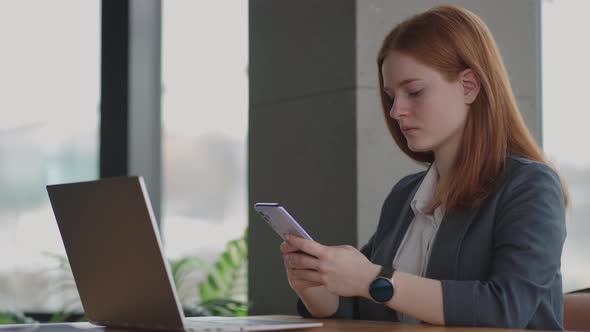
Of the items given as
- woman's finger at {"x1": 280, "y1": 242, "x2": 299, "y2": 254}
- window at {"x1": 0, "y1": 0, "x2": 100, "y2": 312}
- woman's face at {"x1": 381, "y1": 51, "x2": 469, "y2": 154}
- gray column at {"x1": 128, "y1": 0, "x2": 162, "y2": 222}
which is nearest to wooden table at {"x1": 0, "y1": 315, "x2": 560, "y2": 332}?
woman's finger at {"x1": 280, "y1": 242, "x2": 299, "y2": 254}

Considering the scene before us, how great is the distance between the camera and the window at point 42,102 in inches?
223

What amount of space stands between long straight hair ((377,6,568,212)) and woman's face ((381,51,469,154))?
0.02 meters

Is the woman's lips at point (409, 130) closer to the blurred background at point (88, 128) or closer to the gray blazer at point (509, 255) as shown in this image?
the gray blazer at point (509, 255)

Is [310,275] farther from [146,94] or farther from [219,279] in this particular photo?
[146,94]

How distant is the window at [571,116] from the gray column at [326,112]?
0.06 metres

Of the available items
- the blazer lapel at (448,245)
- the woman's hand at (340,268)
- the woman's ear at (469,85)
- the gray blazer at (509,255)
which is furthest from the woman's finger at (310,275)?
the woman's ear at (469,85)

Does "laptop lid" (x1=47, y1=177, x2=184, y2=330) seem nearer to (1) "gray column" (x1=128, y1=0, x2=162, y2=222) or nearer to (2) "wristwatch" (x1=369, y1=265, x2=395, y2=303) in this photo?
(2) "wristwatch" (x1=369, y1=265, x2=395, y2=303)

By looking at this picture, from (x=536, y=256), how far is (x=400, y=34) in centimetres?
65

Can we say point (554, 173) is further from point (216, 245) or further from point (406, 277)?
point (216, 245)

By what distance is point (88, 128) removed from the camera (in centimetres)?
575

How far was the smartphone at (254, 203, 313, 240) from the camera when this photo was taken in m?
2.04

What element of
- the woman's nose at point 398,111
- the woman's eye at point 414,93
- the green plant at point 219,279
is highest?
the woman's eye at point 414,93

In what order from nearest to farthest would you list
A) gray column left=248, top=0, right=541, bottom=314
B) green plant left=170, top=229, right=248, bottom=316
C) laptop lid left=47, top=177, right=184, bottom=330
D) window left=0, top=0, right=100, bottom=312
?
laptop lid left=47, top=177, right=184, bottom=330, gray column left=248, top=0, right=541, bottom=314, green plant left=170, top=229, right=248, bottom=316, window left=0, top=0, right=100, bottom=312

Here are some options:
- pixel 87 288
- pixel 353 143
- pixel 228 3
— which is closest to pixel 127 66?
pixel 228 3
